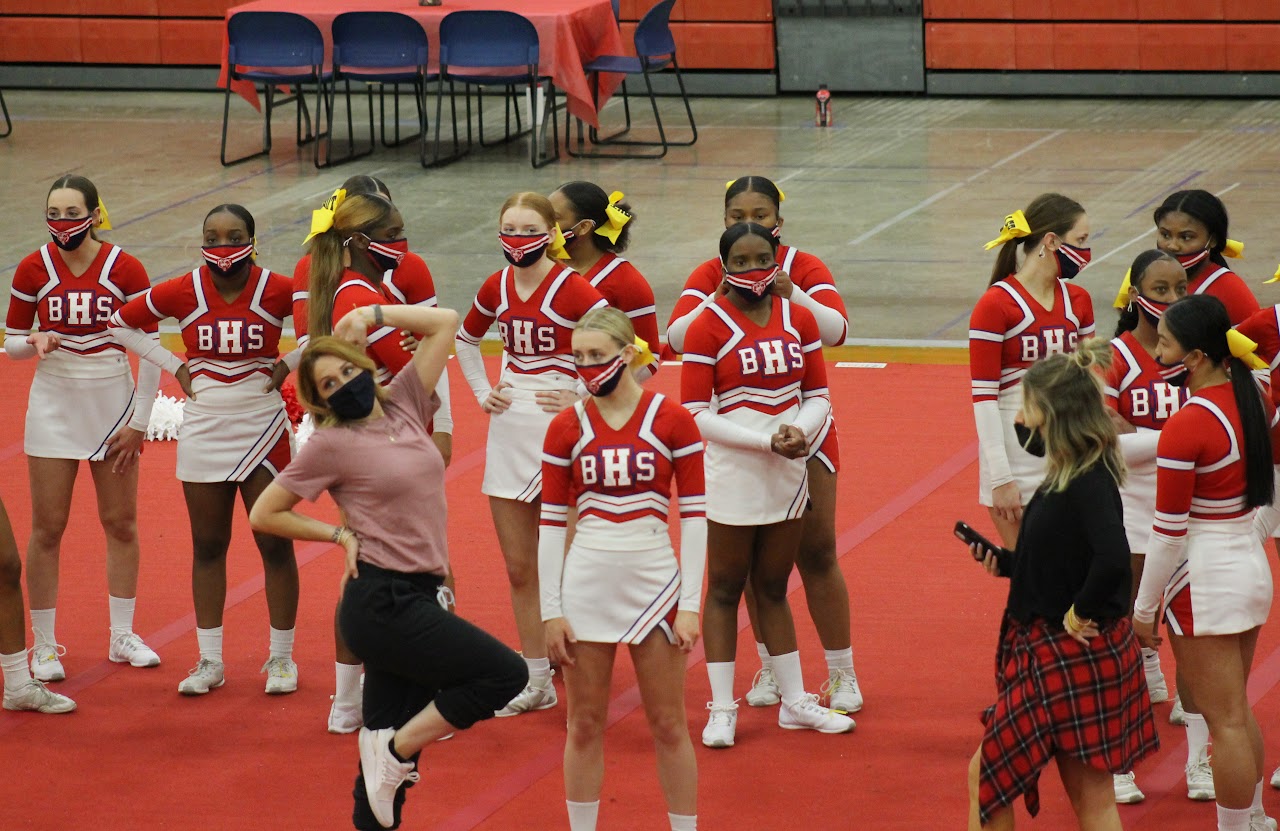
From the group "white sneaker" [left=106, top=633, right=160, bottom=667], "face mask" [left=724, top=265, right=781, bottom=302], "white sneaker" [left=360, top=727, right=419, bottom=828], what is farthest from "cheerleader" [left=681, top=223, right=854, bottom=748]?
"white sneaker" [left=106, top=633, right=160, bottom=667]

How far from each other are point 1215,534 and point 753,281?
1495mm

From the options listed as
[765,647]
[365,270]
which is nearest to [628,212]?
[365,270]

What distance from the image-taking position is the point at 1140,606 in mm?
4520

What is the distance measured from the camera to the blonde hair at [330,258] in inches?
217

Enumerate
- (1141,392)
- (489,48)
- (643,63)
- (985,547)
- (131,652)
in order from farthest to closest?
(643,63) → (489,48) → (131,652) → (1141,392) → (985,547)

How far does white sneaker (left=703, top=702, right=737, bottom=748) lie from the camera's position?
5492mm

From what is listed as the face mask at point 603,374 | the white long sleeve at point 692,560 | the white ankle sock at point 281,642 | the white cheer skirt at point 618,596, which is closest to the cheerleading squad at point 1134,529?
the white long sleeve at point 692,560

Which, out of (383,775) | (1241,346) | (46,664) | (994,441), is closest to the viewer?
(1241,346)

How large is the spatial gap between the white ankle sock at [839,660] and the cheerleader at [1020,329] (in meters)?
0.66

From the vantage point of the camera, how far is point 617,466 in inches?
179

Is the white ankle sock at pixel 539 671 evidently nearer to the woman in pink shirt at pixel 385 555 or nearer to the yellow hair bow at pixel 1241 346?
the woman in pink shirt at pixel 385 555

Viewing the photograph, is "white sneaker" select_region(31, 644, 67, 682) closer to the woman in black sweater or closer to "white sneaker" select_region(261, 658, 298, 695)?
"white sneaker" select_region(261, 658, 298, 695)

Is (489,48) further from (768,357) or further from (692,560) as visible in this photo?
(692,560)

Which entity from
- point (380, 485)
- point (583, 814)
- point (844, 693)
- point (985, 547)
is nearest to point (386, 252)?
point (380, 485)
